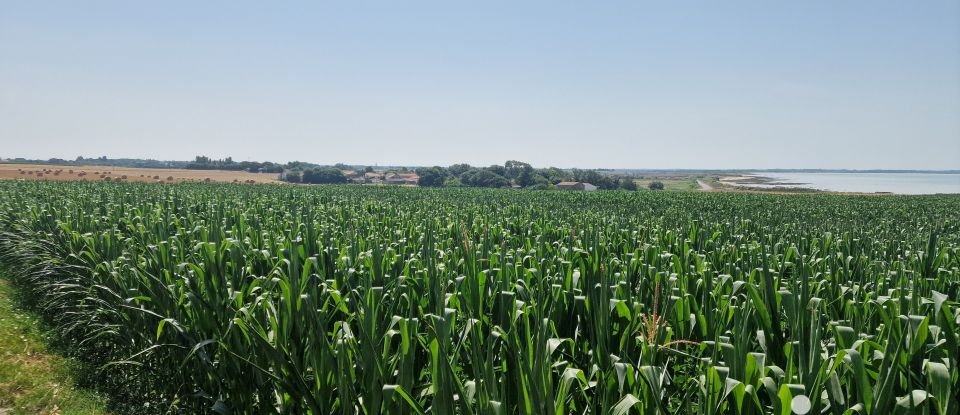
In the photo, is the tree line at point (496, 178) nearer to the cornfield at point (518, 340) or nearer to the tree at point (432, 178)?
the tree at point (432, 178)

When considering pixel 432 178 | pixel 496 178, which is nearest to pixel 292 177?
pixel 432 178

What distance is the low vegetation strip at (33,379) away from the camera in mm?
Answer: 5719

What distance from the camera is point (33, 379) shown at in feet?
21.0

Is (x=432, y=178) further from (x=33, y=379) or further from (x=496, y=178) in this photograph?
(x=33, y=379)

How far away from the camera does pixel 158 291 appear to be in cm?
538

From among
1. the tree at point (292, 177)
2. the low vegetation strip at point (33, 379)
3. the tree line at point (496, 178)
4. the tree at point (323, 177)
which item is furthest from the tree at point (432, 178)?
the low vegetation strip at point (33, 379)

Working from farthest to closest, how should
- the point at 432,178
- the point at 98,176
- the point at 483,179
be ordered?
the point at 483,179
the point at 432,178
the point at 98,176

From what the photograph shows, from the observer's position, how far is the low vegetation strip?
5.72m

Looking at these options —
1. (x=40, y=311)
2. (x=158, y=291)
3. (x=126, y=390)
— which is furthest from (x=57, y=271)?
(x=158, y=291)

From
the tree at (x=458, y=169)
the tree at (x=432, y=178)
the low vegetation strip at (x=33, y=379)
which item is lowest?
the low vegetation strip at (x=33, y=379)

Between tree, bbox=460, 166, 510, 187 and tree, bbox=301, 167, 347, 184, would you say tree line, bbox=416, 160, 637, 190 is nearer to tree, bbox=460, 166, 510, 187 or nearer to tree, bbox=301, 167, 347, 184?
tree, bbox=460, 166, 510, 187

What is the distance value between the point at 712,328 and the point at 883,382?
162cm

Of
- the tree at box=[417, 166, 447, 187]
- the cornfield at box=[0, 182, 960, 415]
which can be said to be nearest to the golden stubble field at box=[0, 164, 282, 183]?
the tree at box=[417, 166, 447, 187]

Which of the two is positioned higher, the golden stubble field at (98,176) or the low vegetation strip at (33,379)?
the golden stubble field at (98,176)
